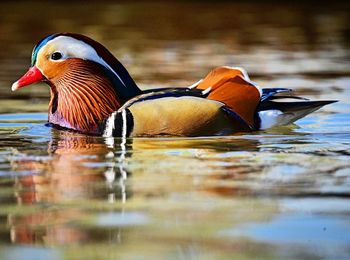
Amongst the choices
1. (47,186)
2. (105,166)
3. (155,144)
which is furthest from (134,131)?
(47,186)

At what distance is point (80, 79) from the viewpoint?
7.13 metres

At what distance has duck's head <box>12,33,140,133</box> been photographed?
698cm

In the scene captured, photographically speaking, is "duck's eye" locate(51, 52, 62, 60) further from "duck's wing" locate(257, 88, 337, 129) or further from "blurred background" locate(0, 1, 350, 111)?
A: "blurred background" locate(0, 1, 350, 111)

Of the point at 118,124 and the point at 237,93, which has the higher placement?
the point at 237,93

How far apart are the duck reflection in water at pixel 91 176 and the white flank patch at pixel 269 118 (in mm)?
420

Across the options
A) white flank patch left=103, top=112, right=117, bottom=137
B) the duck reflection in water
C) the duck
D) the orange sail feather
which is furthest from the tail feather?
white flank patch left=103, top=112, right=117, bottom=137

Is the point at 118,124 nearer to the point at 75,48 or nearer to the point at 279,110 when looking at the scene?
the point at 75,48

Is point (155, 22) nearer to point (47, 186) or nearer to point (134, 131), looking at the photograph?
point (134, 131)

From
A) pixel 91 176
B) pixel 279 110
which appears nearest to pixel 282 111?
pixel 279 110

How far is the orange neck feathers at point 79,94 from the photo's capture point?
6980 millimetres

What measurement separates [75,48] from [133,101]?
1.68ft

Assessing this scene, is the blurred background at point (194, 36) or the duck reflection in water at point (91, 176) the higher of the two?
the blurred background at point (194, 36)

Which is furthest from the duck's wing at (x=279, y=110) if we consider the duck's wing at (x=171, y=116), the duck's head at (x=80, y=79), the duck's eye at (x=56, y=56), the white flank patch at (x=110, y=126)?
the duck's eye at (x=56, y=56)

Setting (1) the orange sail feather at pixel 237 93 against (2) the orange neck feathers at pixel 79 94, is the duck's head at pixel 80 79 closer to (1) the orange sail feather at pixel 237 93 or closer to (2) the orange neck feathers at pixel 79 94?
(2) the orange neck feathers at pixel 79 94
